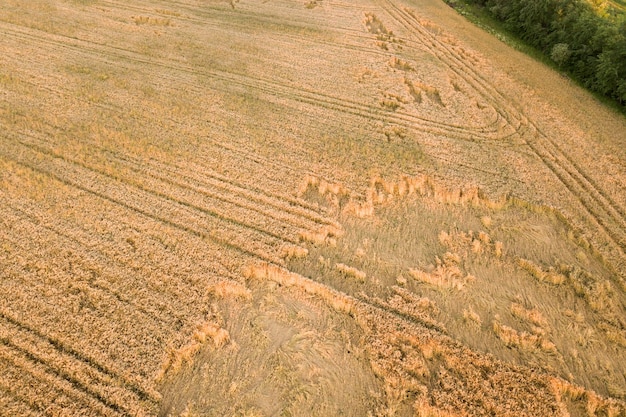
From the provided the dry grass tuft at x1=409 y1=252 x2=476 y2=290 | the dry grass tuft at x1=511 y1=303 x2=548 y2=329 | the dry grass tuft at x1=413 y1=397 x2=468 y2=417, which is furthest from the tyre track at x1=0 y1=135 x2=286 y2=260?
the dry grass tuft at x1=511 y1=303 x2=548 y2=329

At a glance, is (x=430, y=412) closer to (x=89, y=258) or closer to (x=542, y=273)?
(x=542, y=273)

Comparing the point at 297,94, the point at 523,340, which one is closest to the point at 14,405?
the point at 523,340

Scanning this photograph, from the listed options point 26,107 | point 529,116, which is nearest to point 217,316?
point 26,107

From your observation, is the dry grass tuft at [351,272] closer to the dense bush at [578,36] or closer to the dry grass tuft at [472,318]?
the dry grass tuft at [472,318]

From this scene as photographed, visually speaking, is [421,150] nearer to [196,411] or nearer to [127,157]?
[127,157]

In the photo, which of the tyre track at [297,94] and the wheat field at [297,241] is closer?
the wheat field at [297,241]

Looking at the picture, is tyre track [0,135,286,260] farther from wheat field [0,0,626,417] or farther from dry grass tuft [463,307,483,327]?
dry grass tuft [463,307,483,327]

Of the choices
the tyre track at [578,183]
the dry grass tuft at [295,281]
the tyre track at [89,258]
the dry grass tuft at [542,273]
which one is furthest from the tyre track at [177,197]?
the tyre track at [578,183]
